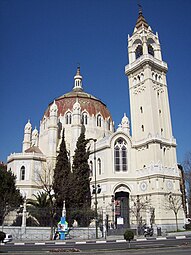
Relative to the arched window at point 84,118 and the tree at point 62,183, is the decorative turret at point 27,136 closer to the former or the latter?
the arched window at point 84,118

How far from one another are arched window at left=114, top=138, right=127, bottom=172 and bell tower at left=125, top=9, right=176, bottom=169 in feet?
7.14

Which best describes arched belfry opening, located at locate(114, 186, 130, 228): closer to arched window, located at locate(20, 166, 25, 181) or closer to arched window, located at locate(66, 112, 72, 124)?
arched window, located at locate(20, 166, 25, 181)

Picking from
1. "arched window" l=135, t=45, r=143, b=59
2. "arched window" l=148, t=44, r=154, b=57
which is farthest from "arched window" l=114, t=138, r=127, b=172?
"arched window" l=148, t=44, r=154, b=57

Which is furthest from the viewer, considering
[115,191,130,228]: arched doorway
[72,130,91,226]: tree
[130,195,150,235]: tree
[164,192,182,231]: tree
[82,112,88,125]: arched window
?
[82,112,88,125]: arched window

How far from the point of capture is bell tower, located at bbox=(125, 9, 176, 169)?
141 feet

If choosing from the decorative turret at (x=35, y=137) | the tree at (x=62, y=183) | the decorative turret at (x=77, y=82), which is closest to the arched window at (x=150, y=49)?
the decorative turret at (x=77, y=82)

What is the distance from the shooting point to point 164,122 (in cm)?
4606

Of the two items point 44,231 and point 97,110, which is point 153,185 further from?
point 97,110

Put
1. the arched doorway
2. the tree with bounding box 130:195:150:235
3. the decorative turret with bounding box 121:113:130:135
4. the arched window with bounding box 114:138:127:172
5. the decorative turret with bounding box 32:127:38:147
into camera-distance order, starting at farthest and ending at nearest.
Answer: the decorative turret with bounding box 32:127:38:147 < the decorative turret with bounding box 121:113:130:135 < the arched window with bounding box 114:138:127:172 < the arched doorway < the tree with bounding box 130:195:150:235

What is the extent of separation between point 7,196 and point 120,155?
739 inches

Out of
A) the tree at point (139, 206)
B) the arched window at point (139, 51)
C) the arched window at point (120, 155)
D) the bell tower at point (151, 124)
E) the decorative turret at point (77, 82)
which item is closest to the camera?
the tree at point (139, 206)

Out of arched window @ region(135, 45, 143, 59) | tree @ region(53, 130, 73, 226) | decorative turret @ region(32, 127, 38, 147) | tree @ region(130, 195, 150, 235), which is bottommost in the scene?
tree @ region(130, 195, 150, 235)

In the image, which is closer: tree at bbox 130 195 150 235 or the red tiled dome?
tree at bbox 130 195 150 235

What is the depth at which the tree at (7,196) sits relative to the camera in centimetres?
3117
